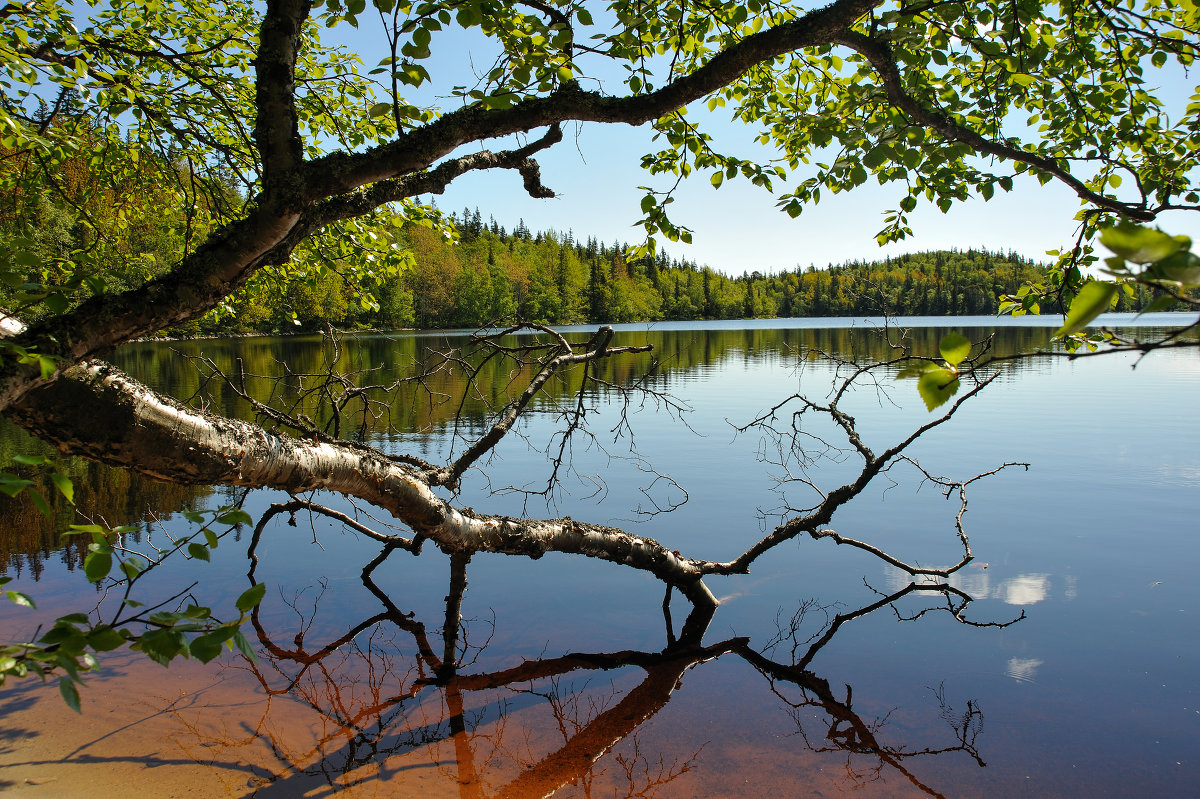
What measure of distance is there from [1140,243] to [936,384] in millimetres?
453

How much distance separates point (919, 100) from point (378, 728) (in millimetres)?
5863

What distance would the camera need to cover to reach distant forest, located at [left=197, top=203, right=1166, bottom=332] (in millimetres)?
90938

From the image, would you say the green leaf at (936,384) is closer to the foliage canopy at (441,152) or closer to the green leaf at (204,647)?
the foliage canopy at (441,152)

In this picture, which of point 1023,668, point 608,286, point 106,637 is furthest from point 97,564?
point 608,286

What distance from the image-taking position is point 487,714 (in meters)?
5.58

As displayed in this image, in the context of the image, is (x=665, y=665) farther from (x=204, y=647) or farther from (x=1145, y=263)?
(x=1145, y=263)

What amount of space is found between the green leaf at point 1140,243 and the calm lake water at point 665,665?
3.05 metres

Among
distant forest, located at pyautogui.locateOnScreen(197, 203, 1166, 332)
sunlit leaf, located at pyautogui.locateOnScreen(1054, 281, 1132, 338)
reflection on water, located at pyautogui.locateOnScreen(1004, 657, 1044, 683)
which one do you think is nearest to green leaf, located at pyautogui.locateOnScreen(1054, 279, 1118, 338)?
sunlit leaf, located at pyautogui.locateOnScreen(1054, 281, 1132, 338)

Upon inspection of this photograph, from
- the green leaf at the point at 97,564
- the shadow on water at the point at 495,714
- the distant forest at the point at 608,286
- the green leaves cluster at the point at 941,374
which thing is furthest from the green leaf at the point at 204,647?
the distant forest at the point at 608,286

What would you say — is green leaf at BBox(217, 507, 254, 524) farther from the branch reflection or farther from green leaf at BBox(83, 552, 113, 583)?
the branch reflection

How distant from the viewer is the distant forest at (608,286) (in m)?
90.9

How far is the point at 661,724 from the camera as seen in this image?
555 cm

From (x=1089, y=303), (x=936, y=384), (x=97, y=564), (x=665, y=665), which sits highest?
(x=1089, y=303)

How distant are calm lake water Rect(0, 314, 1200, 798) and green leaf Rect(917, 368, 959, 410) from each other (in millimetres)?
2774
